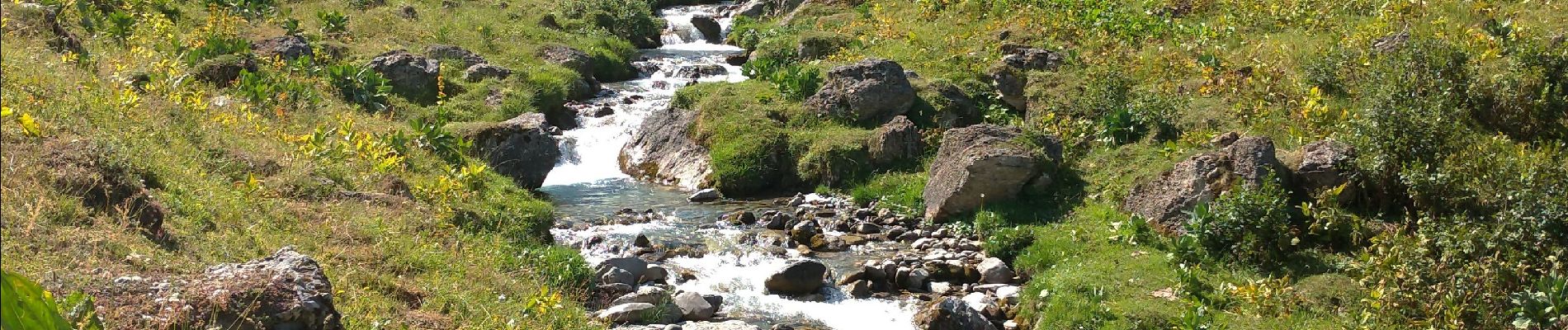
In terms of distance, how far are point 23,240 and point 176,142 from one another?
14.6ft

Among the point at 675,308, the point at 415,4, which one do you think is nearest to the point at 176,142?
the point at 675,308

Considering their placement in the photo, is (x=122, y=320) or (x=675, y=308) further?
(x=675, y=308)

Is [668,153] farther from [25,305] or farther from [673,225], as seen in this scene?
[25,305]

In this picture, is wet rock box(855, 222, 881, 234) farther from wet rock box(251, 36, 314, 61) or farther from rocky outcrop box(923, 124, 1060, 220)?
wet rock box(251, 36, 314, 61)

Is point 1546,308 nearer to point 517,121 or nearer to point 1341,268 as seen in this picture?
point 1341,268

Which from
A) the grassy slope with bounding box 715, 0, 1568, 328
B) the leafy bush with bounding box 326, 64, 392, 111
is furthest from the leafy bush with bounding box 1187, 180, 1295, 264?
the leafy bush with bounding box 326, 64, 392, 111

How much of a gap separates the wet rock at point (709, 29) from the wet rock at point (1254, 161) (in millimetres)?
22113

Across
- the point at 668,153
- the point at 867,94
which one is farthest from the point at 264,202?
the point at 867,94

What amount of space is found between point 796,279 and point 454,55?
47.8 ft

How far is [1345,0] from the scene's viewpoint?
20.3m

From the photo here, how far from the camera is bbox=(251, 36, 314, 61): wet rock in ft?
66.7

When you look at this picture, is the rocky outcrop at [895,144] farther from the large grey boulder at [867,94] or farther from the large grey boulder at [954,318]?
the large grey boulder at [954,318]

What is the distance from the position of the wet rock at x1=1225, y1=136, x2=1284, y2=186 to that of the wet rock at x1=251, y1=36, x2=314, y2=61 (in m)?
15.0

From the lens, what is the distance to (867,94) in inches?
762
